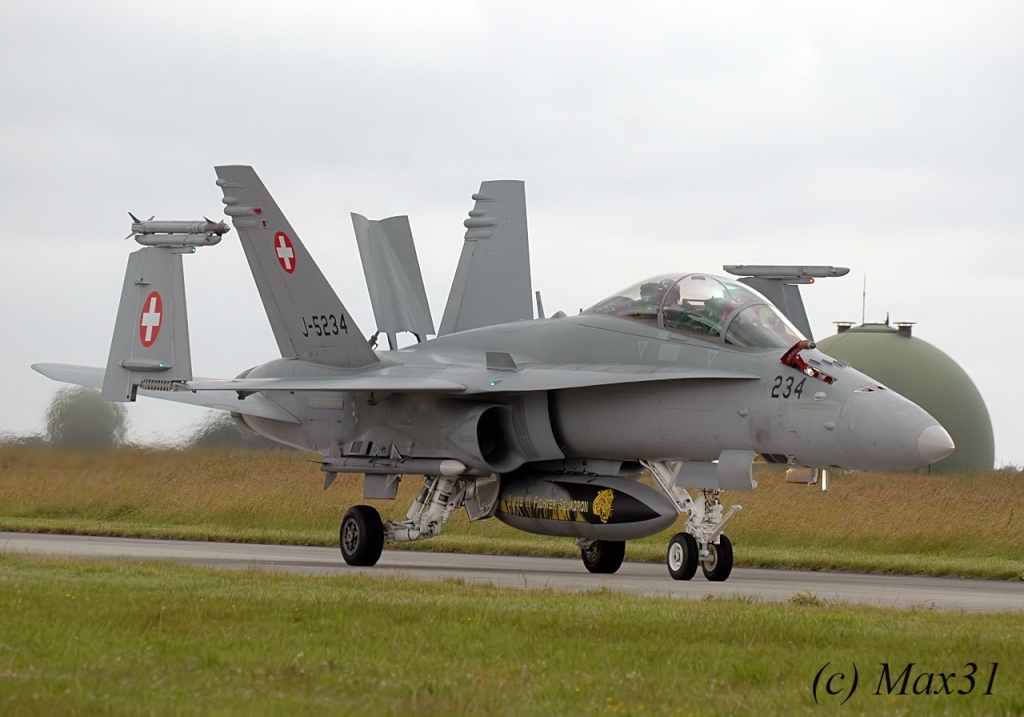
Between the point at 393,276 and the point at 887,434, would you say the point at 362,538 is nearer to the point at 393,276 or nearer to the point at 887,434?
the point at 393,276

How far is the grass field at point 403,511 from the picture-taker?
19.8m

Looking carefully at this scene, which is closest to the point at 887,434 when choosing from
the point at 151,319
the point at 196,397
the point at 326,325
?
the point at 326,325

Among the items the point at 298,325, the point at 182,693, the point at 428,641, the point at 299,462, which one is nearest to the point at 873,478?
the point at 299,462

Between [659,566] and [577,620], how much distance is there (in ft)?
29.6

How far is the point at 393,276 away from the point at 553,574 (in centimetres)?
610

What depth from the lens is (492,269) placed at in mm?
20078

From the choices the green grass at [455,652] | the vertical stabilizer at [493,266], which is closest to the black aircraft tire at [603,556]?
the vertical stabilizer at [493,266]

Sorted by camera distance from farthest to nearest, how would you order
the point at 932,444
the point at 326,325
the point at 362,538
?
1. the point at 326,325
2. the point at 362,538
3. the point at 932,444

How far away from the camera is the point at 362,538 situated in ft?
54.9

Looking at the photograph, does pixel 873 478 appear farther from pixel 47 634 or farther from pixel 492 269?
pixel 47 634

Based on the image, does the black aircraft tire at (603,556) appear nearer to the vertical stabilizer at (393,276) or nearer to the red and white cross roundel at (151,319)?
→ the vertical stabilizer at (393,276)

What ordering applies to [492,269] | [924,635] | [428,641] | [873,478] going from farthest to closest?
[873,478]
[492,269]
[924,635]
[428,641]

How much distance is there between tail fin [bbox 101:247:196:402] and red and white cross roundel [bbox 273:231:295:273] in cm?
336

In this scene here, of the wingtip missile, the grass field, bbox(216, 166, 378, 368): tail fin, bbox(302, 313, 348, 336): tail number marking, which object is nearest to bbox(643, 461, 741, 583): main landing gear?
the grass field
